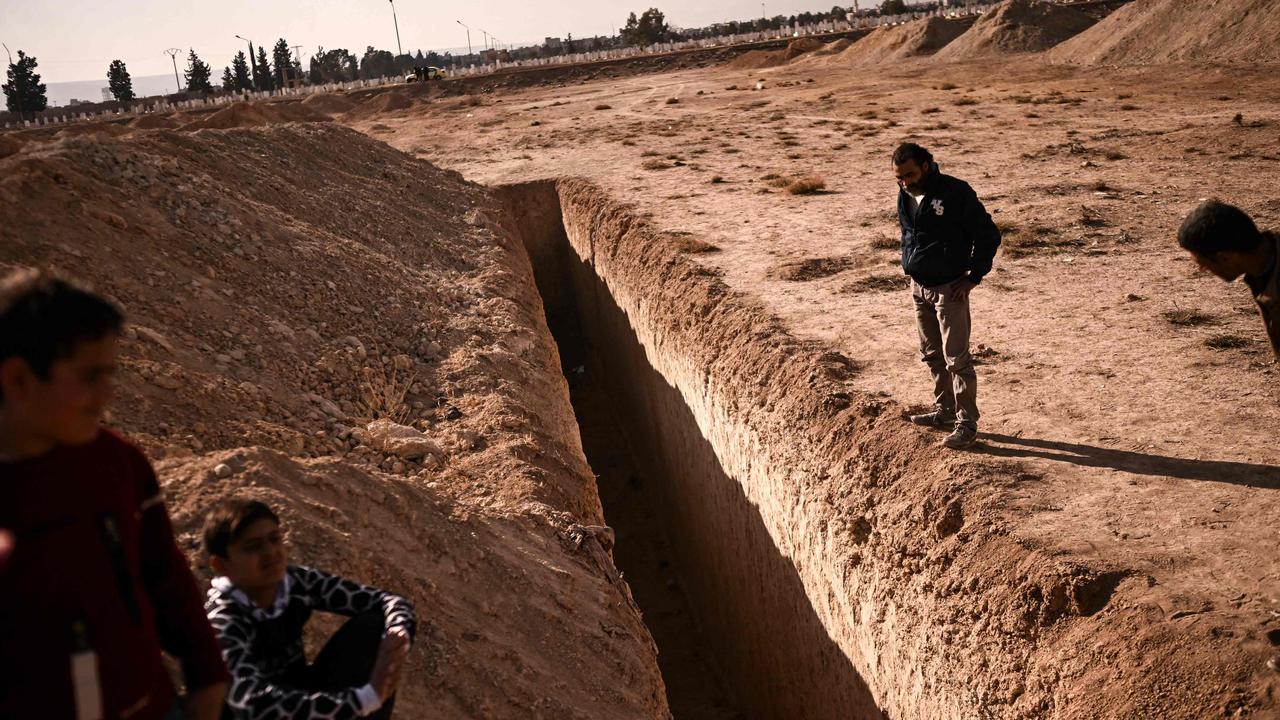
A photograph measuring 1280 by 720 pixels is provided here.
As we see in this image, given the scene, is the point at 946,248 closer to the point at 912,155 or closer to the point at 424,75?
the point at 912,155

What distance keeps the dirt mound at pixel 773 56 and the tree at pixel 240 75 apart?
34.6m

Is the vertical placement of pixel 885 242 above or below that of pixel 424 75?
below

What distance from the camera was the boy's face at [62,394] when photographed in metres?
1.92

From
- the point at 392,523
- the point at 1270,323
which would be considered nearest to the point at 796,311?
the point at 392,523

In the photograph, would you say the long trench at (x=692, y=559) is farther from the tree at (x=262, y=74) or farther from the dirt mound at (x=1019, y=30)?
the tree at (x=262, y=74)

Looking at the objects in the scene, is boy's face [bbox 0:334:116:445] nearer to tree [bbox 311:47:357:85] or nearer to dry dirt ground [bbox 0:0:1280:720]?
dry dirt ground [bbox 0:0:1280:720]

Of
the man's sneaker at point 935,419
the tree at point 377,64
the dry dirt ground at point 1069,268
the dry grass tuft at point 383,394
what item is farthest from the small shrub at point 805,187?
the tree at point 377,64

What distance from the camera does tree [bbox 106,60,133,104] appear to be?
207ft

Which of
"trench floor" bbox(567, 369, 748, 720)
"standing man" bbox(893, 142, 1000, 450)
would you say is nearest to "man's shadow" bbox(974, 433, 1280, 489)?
"standing man" bbox(893, 142, 1000, 450)

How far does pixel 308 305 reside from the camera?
8875 mm

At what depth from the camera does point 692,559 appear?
1088cm

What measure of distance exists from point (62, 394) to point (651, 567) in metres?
10.1

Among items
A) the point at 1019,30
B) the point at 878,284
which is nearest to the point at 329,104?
the point at 1019,30

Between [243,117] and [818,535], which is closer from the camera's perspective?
[818,535]
